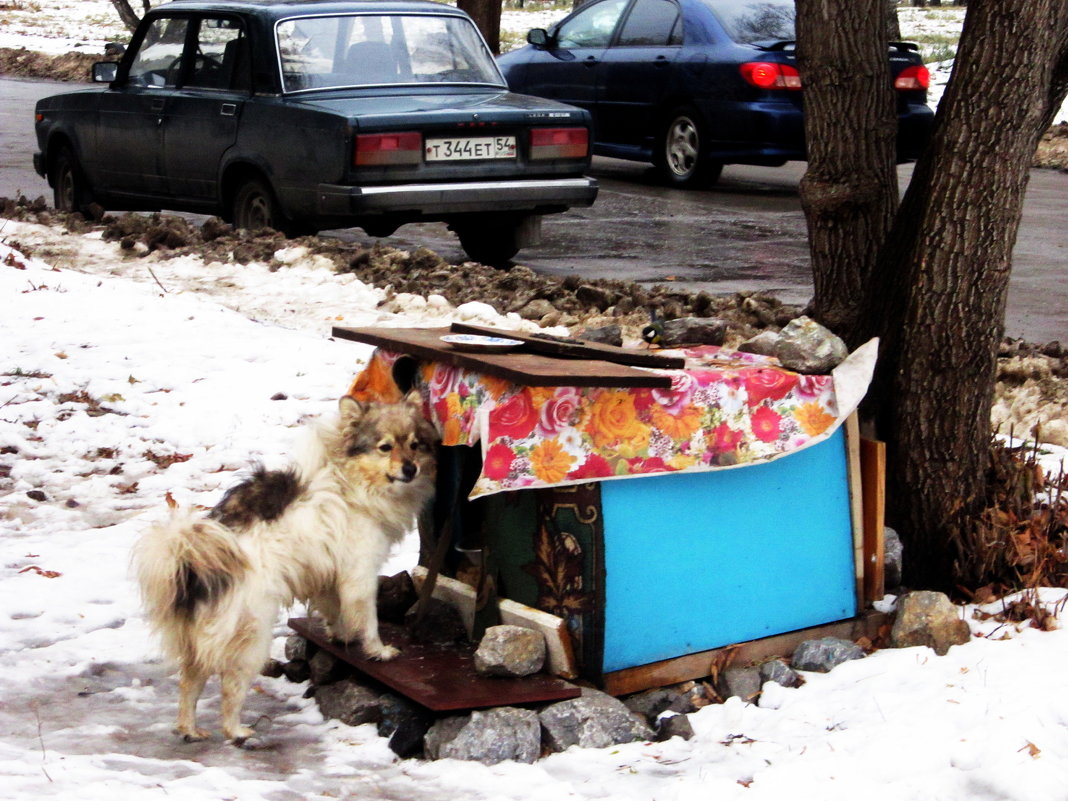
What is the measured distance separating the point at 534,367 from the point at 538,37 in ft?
36.9

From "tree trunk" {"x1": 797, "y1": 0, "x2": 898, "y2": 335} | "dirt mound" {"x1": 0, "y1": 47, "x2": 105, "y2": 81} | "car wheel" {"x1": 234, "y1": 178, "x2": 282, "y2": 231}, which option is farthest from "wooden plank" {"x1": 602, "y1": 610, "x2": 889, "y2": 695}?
"dirt mound" {"x1": 0, "y1": 47, "x2": 105, "y2": 81}

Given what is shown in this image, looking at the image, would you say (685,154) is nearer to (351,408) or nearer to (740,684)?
(351,408)

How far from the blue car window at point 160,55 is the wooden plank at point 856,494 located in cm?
761

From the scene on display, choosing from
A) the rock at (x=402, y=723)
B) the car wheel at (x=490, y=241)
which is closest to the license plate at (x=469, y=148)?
the car wheel at (x=490, y=241)

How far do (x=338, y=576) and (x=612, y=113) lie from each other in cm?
1083

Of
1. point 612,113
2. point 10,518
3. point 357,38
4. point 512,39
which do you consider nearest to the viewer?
point 10,518

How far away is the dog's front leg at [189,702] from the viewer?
161 inches

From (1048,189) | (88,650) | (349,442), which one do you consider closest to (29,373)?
(88,650)

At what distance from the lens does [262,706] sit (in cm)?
450

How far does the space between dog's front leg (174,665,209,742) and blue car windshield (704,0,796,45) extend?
34.7 feet

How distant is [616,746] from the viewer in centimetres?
405

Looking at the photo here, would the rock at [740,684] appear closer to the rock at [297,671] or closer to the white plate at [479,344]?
the white plate at [479,344]

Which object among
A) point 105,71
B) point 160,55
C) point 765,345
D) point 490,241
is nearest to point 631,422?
point 765,345

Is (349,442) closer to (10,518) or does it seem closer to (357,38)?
(10,518)
